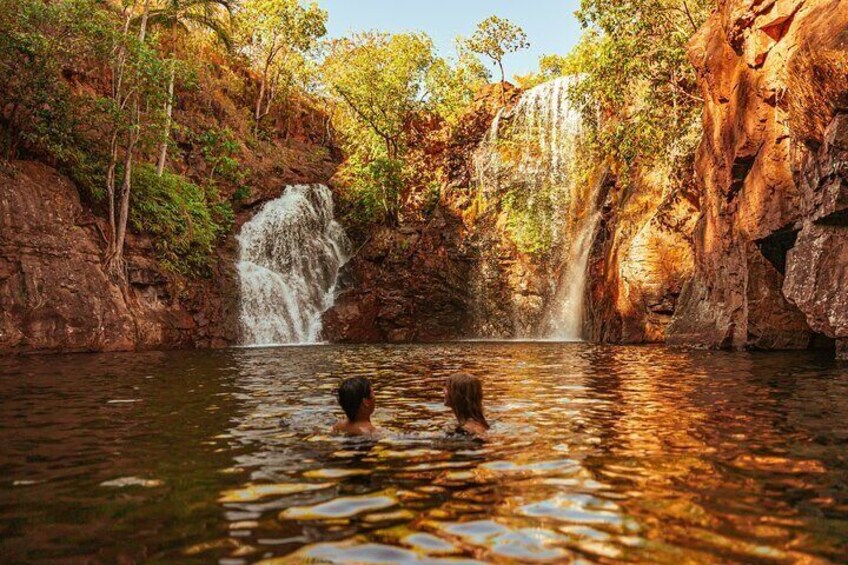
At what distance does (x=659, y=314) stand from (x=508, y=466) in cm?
2394

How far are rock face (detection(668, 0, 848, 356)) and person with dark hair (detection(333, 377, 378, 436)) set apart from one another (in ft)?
39.4

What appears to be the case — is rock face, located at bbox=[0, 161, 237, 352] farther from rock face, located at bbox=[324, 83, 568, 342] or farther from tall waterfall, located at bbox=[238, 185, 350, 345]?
rock face, located at bbox=[324, 83, 568, 342]

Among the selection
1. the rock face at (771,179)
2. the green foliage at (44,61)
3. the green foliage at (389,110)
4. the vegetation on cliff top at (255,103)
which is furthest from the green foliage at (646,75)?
the green foliage at (44,61)

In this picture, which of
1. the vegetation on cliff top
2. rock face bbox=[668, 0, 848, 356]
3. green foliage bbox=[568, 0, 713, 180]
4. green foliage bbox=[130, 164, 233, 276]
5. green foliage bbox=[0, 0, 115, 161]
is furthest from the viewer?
green foliage bbox=[130, 164, 233, 276]

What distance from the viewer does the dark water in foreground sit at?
154 inches

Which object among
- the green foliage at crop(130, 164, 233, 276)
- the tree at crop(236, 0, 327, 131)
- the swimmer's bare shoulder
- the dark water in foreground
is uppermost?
the tree at crop(236, 0, 327, 131)

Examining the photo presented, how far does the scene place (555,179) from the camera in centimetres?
3800

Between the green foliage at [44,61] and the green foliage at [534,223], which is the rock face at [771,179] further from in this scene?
the green foliage at [44,61]

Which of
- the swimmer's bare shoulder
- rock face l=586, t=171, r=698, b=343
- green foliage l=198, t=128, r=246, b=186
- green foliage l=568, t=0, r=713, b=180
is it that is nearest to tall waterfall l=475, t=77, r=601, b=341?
rock face l=586, t=171, r=698, b=343

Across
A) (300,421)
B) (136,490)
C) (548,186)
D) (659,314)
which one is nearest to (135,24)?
(548,186)

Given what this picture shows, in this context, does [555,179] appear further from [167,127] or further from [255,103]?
[255,103]

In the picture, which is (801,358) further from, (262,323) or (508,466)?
(262,323)

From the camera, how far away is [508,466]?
19.5 feet

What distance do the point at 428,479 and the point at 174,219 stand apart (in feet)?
91.8
